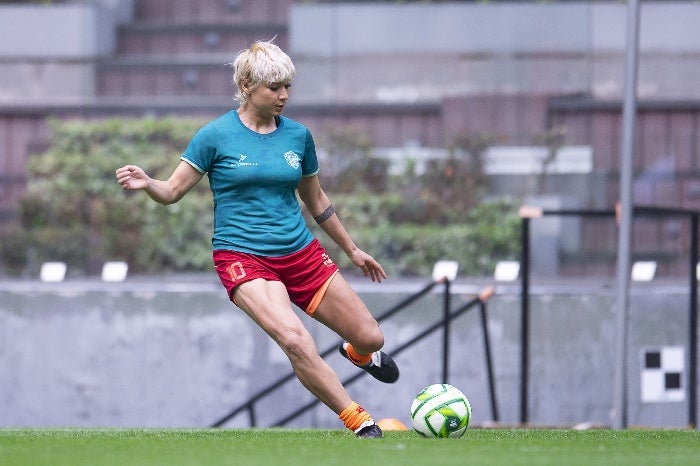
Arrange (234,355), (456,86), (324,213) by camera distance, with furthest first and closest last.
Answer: (456,86)
(234,355)
(324,213)

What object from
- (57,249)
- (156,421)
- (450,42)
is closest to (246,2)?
(450,42)

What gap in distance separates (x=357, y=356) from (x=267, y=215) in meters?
1.01

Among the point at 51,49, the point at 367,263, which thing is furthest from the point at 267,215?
the point at 51,49

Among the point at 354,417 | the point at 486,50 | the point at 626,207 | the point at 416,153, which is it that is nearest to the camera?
the point at 354,417

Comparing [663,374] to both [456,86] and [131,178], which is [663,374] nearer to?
[456,86]

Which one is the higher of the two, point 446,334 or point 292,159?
point 292,159

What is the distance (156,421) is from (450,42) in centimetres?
412

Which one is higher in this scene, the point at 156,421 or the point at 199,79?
the point at 199,79

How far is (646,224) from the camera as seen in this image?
41.3 feet

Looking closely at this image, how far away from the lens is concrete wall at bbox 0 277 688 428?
495 inches

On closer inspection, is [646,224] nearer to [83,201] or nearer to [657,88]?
[657,88]

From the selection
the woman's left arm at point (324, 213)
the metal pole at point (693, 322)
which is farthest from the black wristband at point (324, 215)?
the metal pole at point (693, 322)

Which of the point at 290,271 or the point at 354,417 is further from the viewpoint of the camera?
the point at 290,271

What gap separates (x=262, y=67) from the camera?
24.6 ft
